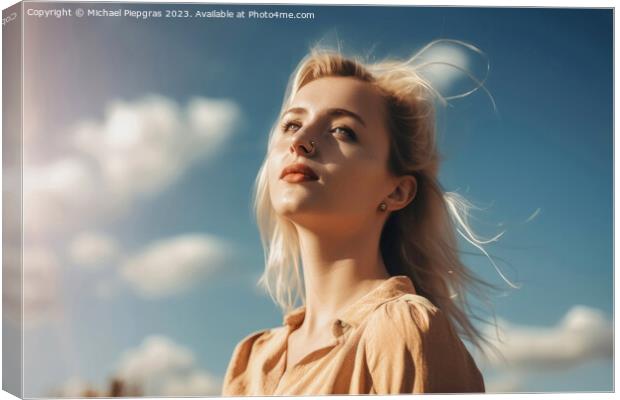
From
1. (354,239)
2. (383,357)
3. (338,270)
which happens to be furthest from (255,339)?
(383,357)

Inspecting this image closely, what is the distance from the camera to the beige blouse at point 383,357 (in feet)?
20.6

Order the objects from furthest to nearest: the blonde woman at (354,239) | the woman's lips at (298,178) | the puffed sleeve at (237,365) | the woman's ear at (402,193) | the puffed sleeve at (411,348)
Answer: the puffed sleeve at (237,365)
the woman's ear at (402,193)
the woman's lips at (298,178)
the blonde woman at (354,239)
the puffed sleeve at (411,348)

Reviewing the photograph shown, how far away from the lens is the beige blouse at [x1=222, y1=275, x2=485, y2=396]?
628 centimetres

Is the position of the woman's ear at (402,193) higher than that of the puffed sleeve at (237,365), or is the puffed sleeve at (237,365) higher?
the woman's ear at (402,193)

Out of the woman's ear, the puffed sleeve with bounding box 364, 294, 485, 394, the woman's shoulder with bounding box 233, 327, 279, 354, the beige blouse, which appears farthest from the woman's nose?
the woman's shoulder with bounding box 233, 327, 279, 354

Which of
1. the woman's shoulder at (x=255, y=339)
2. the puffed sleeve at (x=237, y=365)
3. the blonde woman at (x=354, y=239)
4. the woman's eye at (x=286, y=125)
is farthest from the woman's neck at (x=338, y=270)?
the woman's eye at (x=286, y=125)

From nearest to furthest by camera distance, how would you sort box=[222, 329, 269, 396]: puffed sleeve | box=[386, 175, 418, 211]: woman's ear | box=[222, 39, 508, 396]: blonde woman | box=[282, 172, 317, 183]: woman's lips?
box=[222, 39, 508, 396]: blonde woman
box=[282, 172, 317, 183]: woman's lips
box=[386, 175, 418, 211]: woman's ear
box=[222, 329, 269, 396]: puffed sleeve

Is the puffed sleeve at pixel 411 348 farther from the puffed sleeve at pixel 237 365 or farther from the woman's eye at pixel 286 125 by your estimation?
the woman's eye at pixel 286 125

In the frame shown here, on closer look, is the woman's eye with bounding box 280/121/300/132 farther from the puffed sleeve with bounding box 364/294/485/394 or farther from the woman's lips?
the puffed sleeve with bounding box 364/294/485/394

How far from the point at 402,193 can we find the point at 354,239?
361 mm

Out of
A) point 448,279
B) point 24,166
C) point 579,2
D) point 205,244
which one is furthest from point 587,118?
point 24,166

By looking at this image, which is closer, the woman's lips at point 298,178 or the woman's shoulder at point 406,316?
the woman's shoulder at point 406,316

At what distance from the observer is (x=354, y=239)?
6.76 meters

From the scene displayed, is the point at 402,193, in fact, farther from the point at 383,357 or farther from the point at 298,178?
the point at 383,357
